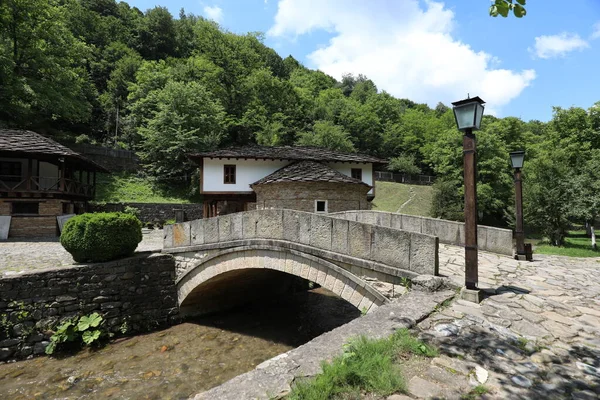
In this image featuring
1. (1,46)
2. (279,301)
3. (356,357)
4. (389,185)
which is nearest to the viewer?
(356,357)

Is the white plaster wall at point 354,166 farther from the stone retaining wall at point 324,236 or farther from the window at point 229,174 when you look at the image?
the stone retaining wall at point 324,236

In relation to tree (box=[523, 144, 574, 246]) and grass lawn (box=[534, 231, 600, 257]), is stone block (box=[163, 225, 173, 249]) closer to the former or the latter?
grass lawn (box=[534, 231, 600, 257])

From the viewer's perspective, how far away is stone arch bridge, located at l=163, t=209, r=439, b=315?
5.19 m

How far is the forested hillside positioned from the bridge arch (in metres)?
17.5

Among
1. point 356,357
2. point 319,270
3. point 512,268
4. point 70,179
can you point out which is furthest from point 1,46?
point 512,268

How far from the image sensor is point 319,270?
6.25m

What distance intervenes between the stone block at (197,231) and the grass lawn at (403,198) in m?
23.0

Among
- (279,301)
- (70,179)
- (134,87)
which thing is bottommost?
(279,301)

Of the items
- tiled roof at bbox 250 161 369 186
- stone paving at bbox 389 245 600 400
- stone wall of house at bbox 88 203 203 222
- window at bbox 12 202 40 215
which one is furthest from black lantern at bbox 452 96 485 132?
stone wall of house at bbox 88 203 203 222

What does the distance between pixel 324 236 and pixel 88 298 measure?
7076 mm

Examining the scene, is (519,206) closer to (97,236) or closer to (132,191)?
(97,236)

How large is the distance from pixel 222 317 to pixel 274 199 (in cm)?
716

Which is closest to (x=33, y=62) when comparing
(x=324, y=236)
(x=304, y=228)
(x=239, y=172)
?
(x=239, y=172)

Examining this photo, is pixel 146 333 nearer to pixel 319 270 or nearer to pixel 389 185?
pixel 319 270
